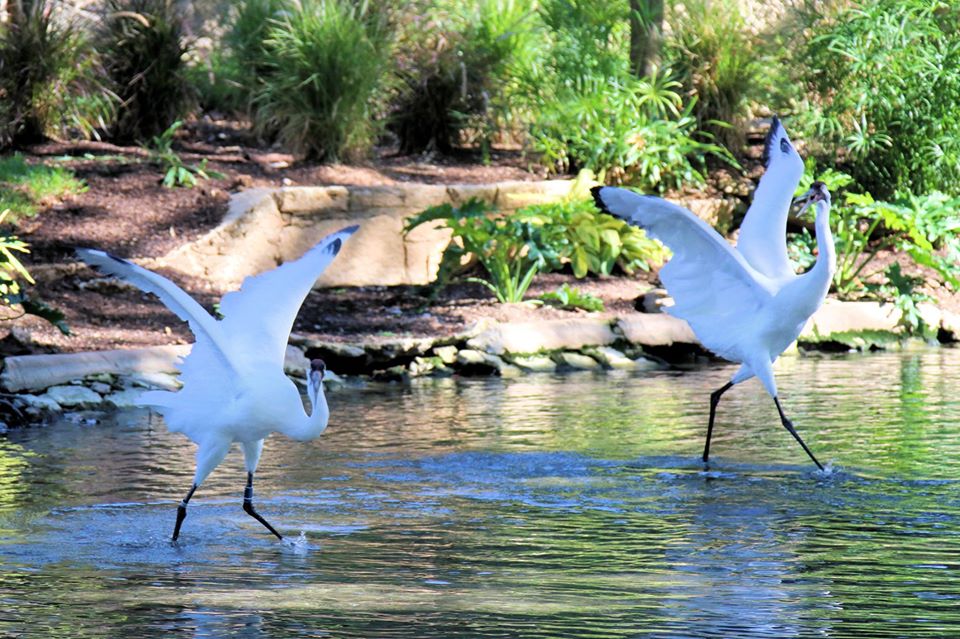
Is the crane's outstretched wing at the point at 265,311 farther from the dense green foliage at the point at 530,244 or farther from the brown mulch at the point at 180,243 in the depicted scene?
the dense green foliage at the point at 530,244

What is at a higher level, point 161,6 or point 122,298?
point 161,6

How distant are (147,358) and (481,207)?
4.17m

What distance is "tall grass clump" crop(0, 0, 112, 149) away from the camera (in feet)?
48.8

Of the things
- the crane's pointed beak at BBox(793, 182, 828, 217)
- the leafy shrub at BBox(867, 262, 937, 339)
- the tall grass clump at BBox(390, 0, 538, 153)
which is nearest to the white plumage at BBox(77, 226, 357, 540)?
the crane's pointed beak at BBox(793, 182, 828, 217)

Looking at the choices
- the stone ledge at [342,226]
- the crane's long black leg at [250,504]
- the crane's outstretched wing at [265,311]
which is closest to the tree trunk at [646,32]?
the stone ledge at [342,226]

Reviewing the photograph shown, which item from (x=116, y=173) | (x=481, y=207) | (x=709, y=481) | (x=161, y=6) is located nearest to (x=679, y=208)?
(x=709, y=481)

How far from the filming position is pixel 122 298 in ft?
40.7

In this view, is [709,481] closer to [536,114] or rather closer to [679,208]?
[679,208]

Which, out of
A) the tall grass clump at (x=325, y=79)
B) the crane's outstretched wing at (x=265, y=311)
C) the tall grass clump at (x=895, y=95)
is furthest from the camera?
the tall grass clump at (x=895, y=95)

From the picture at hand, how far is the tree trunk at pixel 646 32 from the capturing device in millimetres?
17203

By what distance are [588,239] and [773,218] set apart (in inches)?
232

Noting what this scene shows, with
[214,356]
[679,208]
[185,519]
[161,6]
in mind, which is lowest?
[185,519]

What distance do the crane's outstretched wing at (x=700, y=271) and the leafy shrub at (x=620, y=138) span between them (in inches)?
299

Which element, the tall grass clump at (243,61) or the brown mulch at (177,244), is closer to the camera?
the brown mulch at (177,244)
